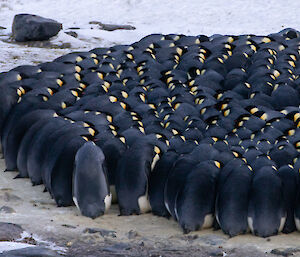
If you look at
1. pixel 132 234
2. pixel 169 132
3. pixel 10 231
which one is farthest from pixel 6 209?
pixel 169 132

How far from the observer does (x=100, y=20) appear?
57.3 ft

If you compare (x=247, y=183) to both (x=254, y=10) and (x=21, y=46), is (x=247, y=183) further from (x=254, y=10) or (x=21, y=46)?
(x=254, y=10)

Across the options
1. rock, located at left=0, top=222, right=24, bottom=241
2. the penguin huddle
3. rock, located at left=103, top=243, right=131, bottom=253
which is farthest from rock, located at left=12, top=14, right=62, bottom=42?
rock, located at left=103, top=243, right=131, bottom=253

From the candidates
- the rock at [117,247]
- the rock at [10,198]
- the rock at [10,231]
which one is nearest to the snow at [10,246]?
the rock at [10,231]

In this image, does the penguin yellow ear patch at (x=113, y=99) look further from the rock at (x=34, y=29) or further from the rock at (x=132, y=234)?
the rock at (x=34, y=29)

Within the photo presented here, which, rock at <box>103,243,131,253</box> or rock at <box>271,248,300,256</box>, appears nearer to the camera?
rock at <box>271,248,300,256</box>

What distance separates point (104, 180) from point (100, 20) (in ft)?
41.8

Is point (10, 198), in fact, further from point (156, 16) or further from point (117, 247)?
point (156, 16)

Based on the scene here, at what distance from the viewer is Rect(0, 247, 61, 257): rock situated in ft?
13.5

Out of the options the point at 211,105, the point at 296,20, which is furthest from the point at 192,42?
the point at 296,20

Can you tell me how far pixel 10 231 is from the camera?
15.4 ft

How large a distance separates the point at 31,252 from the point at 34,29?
10.00 meters

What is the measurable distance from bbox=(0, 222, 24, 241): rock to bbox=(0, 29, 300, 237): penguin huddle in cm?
61

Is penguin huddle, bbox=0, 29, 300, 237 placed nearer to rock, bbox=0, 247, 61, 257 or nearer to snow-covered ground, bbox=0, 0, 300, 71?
rock, bbox=0, 247, 61, 257
